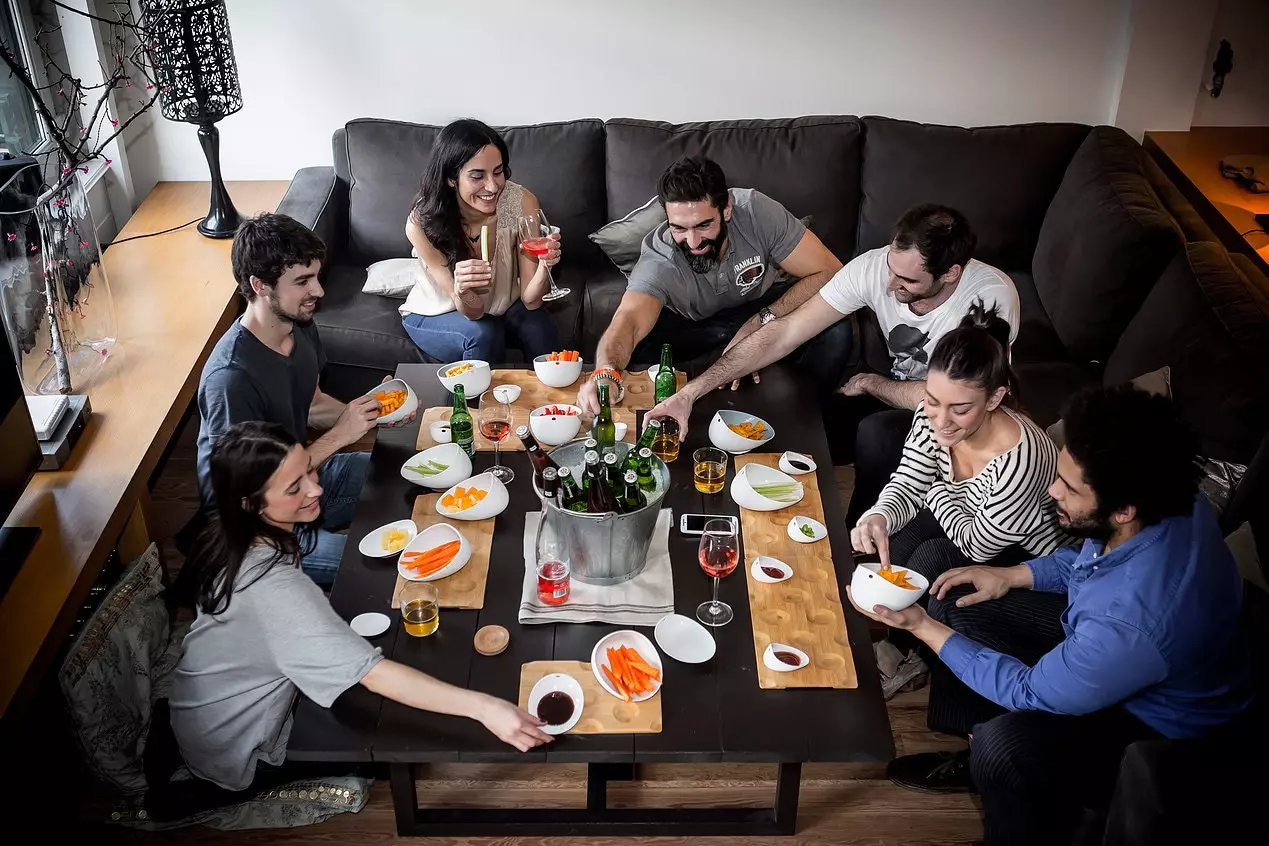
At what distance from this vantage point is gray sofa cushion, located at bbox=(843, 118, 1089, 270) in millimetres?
A: 3758

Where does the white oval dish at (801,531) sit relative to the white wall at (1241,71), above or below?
below

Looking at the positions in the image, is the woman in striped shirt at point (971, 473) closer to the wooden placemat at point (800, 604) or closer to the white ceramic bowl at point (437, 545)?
the wooden placemat at point (800, 604)

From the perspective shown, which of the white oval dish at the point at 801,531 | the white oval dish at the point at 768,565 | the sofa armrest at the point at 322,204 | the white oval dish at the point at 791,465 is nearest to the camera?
the white oval dish at the point at 768,565

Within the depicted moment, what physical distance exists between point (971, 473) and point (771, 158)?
1644mm

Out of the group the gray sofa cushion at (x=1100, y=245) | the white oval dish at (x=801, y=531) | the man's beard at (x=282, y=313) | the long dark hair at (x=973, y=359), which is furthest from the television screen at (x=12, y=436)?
the gray sofa cushion at (x=1100, y=245)

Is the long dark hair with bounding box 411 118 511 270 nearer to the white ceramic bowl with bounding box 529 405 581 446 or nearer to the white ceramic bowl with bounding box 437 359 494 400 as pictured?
the white ceramic bowl with bounding box 437 359 494 400

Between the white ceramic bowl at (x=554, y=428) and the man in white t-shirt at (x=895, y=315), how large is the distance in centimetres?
24

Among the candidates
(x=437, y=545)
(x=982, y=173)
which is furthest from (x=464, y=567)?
(x=982, y=173)

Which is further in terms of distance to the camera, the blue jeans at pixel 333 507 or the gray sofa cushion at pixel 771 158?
the gray sofa cushion at pixel 771 158

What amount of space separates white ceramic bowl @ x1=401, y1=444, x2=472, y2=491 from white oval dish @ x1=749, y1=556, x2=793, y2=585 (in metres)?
0.72

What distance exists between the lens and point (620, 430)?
8.79ft

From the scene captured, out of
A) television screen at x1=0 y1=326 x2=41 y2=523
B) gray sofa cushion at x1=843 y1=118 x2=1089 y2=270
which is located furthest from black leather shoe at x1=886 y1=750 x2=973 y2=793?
television screen at x1=0 y1=326 x2=41 y2=523

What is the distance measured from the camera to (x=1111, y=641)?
6.35 ft

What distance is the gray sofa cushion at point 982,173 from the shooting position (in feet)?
12.3
